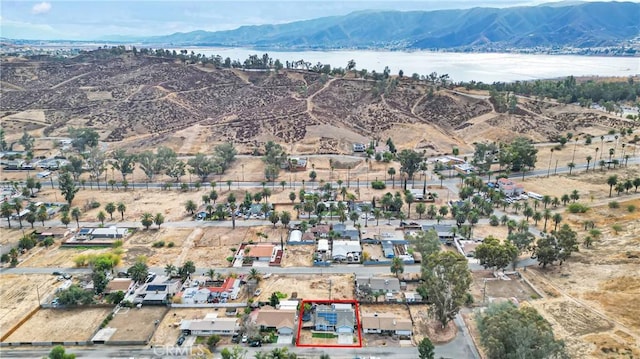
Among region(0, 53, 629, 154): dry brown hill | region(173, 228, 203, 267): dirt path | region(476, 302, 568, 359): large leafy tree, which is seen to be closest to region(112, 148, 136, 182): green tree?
region(0, 53, 629, 154): dry brown hill

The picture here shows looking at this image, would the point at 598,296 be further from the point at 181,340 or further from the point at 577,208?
the point at 181,340

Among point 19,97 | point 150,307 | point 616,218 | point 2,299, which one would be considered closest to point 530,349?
point 150,307

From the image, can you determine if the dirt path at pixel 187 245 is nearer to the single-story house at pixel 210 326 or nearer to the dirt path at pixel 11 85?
the single-story house at pixel 210 326

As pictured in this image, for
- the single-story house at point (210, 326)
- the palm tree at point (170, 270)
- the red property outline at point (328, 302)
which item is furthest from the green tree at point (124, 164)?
the red property outline at point (328, 302)

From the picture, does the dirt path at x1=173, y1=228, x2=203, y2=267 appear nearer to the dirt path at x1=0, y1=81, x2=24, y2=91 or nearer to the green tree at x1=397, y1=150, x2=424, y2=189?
the green tree at x1=397, y1=150, x2=424, y2=189

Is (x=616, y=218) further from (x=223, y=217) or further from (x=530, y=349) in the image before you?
(x=223, y=217)
